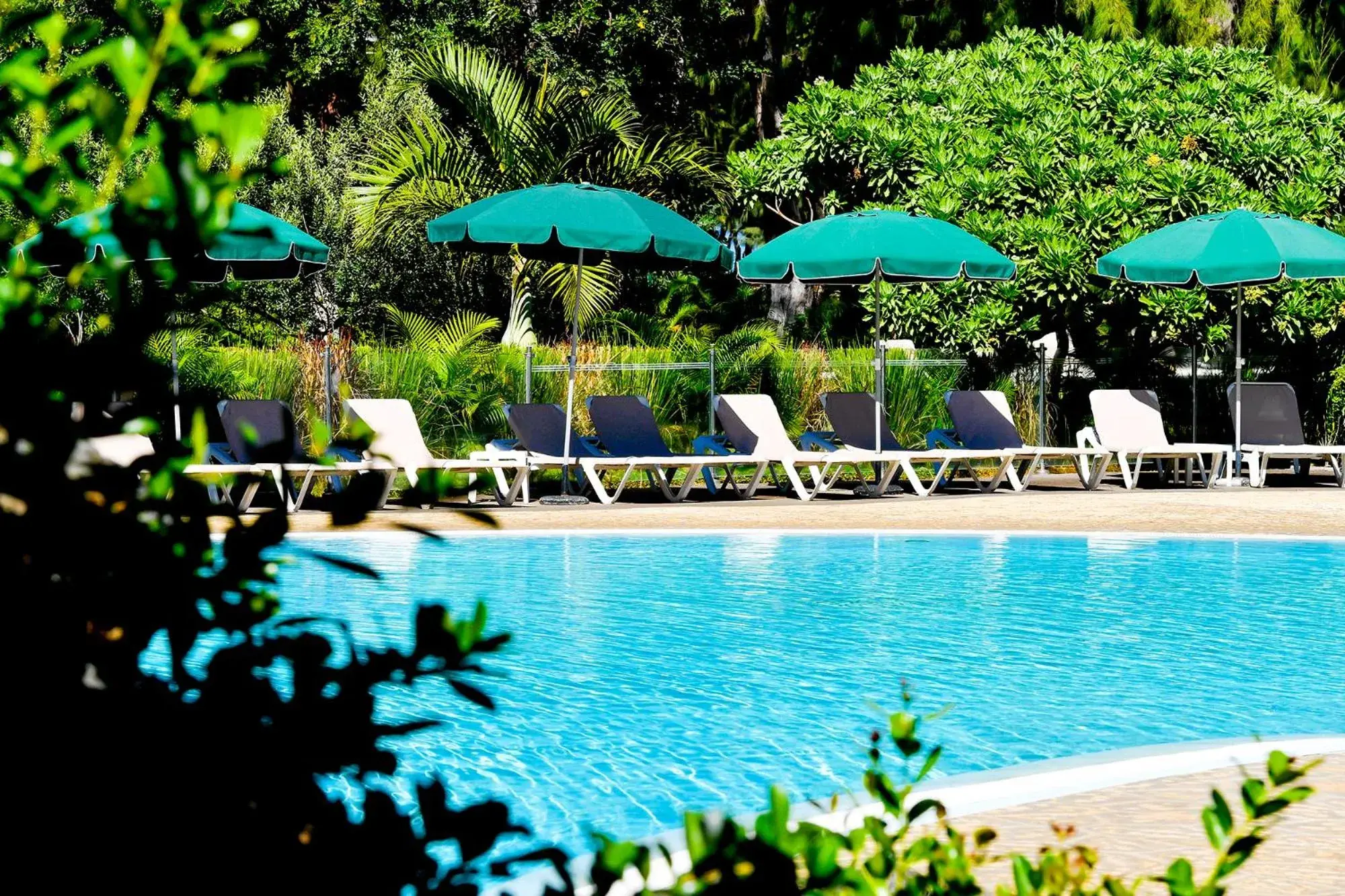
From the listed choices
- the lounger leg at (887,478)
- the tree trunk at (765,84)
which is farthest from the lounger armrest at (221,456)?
the tree trunk at (765,84)

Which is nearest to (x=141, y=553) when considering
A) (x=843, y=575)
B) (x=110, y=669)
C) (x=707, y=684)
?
(x=110, y=669)

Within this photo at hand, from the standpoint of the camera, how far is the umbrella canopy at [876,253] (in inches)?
615

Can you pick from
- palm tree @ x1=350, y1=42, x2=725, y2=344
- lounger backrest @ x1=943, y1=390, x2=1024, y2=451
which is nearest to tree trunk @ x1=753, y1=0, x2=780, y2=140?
palm tree @ x1=350, y1=42, x2=725, y2=344

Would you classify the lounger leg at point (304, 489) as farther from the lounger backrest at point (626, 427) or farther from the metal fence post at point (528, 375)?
the metal fence post at point (528, 375)

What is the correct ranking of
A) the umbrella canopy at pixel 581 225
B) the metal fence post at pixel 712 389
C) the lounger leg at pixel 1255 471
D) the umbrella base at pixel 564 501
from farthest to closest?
1. the metal fence post at pixel 712 389
2. the lounger leg at pixel 1255 471
3. the umbrella base at pixel 564 501
4. the umbrella canopy at pixel 581 225

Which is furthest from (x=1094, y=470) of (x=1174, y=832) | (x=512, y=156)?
(x=1174, y=832)

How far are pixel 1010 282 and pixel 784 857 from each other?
18158mm

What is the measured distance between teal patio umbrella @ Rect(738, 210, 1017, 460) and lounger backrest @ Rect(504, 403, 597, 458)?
2.31 m

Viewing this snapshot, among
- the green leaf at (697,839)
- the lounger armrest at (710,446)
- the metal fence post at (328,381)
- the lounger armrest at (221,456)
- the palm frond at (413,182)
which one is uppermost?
the palm frond at (413,182)

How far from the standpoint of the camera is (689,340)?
22094 millimetres

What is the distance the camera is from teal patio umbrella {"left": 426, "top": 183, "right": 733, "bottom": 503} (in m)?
14.7

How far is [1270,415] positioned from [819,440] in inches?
213

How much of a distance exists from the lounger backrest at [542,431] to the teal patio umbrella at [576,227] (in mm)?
194

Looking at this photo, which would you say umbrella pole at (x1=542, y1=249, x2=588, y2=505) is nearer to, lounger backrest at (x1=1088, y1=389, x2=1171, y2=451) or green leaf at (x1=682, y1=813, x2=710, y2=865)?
lounger backrest at (x1=1088, y1=389, x2=1171, y2=451)
